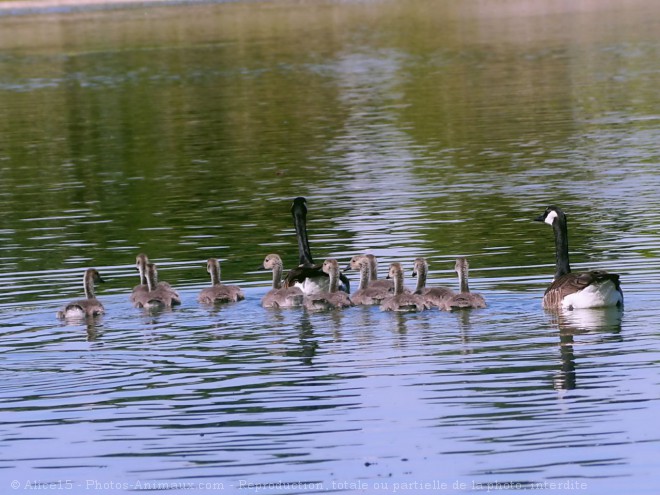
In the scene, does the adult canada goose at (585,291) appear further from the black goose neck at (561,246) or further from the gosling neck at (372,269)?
the gosling neck at (372,269)

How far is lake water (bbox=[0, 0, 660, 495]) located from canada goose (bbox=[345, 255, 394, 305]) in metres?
0.43

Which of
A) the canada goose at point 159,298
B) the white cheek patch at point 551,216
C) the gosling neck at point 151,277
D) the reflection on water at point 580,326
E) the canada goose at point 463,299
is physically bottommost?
the reflection on water at point 580,326

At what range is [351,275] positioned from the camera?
25.8 metres

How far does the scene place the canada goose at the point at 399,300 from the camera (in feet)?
63.8

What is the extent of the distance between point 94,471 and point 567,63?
5331cm

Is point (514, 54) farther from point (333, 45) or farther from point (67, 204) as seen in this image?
point (67, 204)

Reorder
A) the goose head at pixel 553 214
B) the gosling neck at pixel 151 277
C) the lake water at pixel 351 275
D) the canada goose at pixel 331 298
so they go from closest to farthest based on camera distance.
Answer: the lake water at pixel 351 275 < the canada goose at pixel 331 298 < the goose head at pixel 553 214 < the gosling neck at pixel 151 277

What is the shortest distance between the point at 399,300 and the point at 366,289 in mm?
1088

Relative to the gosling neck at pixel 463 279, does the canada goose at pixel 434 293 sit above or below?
below

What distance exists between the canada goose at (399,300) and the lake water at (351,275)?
227 mm

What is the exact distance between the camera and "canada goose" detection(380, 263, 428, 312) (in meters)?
19.5

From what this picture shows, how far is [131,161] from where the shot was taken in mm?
40875

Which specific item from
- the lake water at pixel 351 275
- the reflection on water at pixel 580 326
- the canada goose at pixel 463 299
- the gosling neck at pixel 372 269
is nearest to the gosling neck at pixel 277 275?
the lake water at pixel 351 275

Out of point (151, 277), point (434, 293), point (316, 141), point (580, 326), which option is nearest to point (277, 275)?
point (151, 277)
